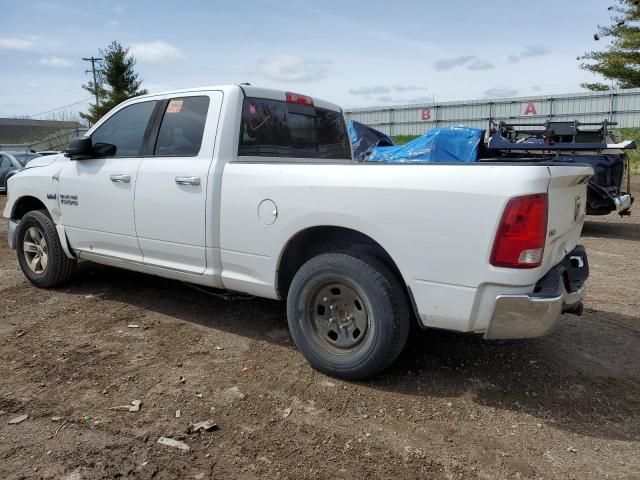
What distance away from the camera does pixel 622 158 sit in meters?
9.53

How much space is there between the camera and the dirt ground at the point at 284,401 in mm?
2637

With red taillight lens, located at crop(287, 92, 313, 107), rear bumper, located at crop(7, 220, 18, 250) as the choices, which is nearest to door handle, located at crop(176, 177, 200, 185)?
red taillight lens, located at crop(287, 92, 313, 107)

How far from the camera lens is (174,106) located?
438cm

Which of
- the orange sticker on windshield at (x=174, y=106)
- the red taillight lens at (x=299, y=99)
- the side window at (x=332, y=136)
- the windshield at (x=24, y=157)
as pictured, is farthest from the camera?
the windshield at (x=24, y=157)

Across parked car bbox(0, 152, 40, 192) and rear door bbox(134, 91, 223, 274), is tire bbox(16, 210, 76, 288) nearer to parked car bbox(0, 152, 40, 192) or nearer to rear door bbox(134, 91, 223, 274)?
rear door bbox(134, 91, 223, 274)

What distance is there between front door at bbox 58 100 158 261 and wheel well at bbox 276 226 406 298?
1.43m


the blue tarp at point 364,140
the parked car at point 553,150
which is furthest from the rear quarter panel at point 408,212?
the blue tarp at point 364,140

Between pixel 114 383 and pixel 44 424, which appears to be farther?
pixel 114 383

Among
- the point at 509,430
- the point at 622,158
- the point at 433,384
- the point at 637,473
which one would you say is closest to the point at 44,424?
the point at 433,384

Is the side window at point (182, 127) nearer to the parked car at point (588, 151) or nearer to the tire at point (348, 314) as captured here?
the tire at point (348, 314)

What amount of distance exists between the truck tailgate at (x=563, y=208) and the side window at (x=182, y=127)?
2536 mm

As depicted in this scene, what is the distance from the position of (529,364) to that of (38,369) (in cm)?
342

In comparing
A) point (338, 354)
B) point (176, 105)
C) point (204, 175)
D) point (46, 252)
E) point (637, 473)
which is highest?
point (176, 105)

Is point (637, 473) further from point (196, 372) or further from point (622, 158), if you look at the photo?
point (622, 158)
